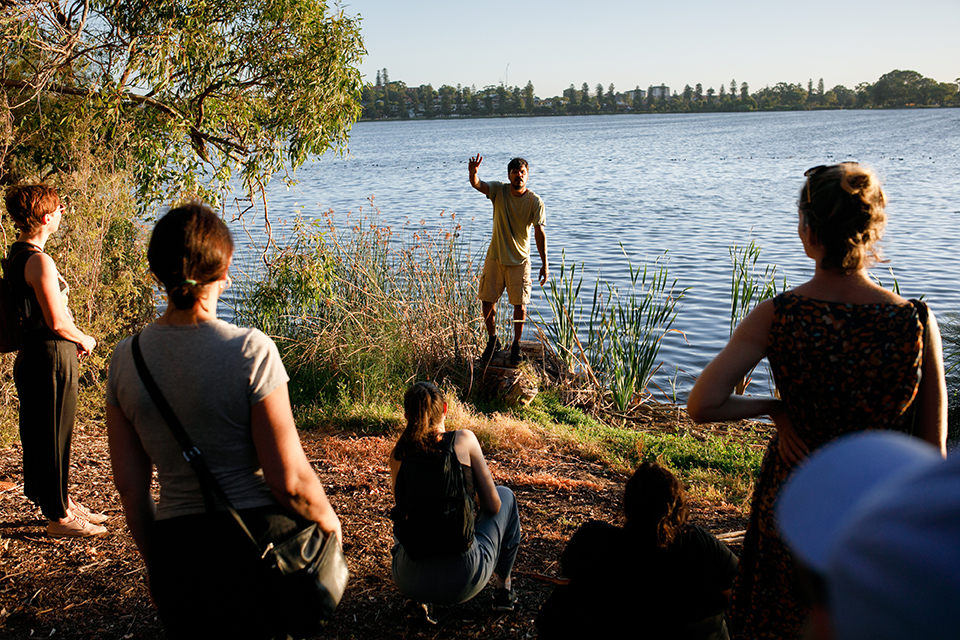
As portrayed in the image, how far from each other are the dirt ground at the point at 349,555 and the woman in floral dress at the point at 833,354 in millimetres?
1044

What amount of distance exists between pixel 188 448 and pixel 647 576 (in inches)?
55.7

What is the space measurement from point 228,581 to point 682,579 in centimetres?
136

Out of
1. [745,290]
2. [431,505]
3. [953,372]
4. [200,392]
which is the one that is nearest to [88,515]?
[431,505]

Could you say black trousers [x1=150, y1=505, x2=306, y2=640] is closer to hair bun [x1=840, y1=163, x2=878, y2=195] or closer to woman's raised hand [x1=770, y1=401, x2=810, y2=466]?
woman's raised hand [x1=770, y1=401, x2=810, y2=466]

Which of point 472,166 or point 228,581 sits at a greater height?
point 472,166

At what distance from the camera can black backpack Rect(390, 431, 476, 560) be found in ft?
8.71

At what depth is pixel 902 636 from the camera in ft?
1.81

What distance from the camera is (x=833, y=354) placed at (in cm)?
180

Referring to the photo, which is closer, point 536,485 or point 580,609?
point 580,609

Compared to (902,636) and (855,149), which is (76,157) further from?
(855,149)

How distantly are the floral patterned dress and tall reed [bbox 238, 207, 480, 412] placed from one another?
4.80 meters

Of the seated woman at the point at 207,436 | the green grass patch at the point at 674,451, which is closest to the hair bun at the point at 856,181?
the seated woman at the point at 207,436

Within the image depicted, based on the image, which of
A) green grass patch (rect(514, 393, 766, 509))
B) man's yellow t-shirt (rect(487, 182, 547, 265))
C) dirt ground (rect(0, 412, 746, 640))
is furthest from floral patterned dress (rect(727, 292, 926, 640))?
man's yellow t-shirt (rect(487, 182, 547, 265))

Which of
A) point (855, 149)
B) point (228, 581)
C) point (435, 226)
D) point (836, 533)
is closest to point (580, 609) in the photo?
point (228, 581)
